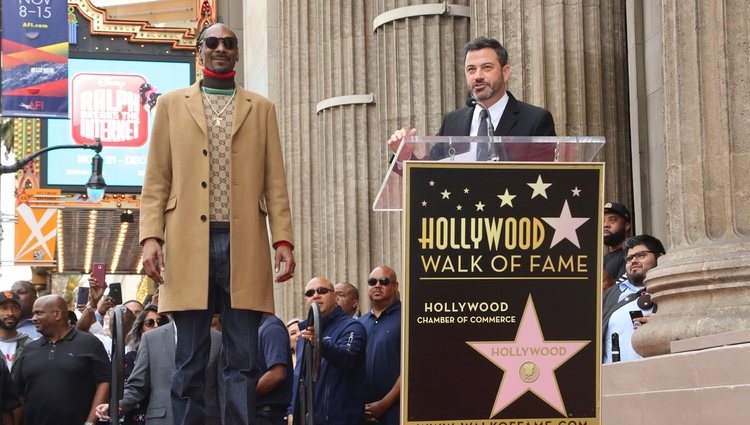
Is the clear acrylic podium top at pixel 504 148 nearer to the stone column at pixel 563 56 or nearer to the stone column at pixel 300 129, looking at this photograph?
the stone column at pixel 563 56

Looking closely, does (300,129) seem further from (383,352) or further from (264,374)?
(264,374)

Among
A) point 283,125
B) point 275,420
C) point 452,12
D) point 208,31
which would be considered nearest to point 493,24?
point 452,12

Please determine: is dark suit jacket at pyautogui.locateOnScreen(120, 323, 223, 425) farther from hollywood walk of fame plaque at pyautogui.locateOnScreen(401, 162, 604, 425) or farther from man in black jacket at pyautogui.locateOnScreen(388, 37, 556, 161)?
hollywood walk of fame plaque at pyautogui.locateOnScreen(401, 162, 604, 425)

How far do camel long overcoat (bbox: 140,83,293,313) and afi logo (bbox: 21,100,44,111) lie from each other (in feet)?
61.8

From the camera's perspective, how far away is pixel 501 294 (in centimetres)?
582

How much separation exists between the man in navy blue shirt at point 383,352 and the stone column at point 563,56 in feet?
7.05

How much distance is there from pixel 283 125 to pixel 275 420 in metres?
11.2

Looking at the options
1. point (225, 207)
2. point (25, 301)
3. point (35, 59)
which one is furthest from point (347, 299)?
point (35, 59)

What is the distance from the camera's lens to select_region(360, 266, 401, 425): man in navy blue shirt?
11.2m

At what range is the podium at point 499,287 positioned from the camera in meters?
5.78

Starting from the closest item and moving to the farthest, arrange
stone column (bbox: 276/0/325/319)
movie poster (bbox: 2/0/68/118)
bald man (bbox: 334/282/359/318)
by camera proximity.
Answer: bald man (bbox: 334/282/359/318)
stone column (bbox: 276/0/325/319)
movie poster (bbox: 2/0/68/118)

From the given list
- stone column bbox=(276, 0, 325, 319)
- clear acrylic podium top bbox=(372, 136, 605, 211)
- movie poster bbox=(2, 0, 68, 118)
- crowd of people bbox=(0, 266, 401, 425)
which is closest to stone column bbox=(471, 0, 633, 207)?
crowd of people bbox=(0, 266, 401, 425)

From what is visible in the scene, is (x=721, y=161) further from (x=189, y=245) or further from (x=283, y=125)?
(x=283, y=125)

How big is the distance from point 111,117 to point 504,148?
1408 inches
